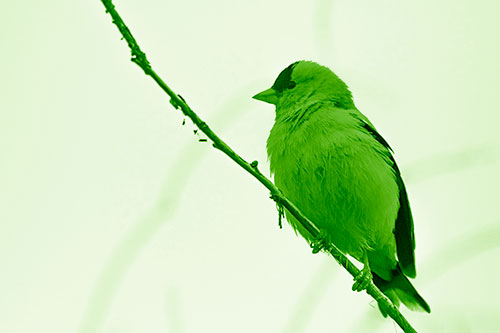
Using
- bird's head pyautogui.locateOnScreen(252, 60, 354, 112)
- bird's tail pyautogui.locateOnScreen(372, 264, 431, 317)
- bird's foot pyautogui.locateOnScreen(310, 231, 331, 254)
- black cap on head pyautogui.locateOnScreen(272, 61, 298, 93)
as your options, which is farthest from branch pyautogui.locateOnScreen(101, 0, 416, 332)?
black cap on head pyautogui.locateOnScreen(272, 61, 298, 93)

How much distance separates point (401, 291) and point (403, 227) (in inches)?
17.7

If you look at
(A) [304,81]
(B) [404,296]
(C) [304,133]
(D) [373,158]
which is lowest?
(B) [404,296]

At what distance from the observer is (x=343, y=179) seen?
4.27 m

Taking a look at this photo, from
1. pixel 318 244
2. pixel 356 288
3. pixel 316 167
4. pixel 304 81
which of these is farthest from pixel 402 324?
pixel 304 81

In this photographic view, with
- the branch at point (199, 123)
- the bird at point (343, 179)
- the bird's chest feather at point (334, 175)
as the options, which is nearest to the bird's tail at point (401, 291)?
the bird at point (343, 179)

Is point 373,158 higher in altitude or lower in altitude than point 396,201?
higher

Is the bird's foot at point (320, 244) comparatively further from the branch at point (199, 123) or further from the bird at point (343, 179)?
the branch at point (199, 123)

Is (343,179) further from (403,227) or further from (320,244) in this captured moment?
(403,227)

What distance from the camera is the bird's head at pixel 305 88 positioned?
194 inches

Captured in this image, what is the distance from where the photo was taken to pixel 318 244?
13.4 ft

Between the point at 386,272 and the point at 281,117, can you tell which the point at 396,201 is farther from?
the point at 281,117

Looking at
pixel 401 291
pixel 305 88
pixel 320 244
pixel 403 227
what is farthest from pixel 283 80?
pixel 401 291

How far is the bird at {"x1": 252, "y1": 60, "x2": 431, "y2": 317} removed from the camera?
168 inches

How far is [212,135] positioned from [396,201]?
2.51 metres
